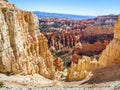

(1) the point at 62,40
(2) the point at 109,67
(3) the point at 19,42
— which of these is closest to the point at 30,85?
(3) the point at 19,42

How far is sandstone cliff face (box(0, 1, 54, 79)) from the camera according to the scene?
27.9 meters

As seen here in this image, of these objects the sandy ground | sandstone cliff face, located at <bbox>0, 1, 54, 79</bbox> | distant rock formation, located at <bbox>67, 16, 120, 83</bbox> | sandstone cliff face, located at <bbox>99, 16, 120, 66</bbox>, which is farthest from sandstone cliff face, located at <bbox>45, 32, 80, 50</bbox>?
the sandy ground

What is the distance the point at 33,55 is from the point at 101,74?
8.60 meters

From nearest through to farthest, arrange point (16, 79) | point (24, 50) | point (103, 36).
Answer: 1. point (16, 79)
2. point (24, 50)
3. point (103, 36)

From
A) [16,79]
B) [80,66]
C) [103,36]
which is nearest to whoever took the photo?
[16,79]

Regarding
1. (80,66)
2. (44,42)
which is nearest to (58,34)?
(80,66)

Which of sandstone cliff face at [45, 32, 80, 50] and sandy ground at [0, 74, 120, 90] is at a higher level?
sandy ground at [0, 74, 120, 90]

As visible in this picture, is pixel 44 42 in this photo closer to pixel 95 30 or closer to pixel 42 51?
pixel 42 51

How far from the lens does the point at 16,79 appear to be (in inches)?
1085

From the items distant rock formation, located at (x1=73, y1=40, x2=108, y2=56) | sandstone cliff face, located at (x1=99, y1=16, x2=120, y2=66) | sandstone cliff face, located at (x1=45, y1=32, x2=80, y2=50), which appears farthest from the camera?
sandstone cliff face, located at (x1=45, y1=32, x2=80, y2=50)

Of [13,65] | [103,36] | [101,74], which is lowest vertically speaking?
[103,36]

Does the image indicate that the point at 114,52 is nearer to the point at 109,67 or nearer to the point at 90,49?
the point at 109,67

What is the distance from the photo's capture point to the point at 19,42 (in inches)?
1192

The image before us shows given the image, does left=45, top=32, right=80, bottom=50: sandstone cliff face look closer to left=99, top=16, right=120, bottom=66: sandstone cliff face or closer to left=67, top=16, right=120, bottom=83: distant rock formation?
left=67, top=16, right=120, bottom=83: distant rock formation
